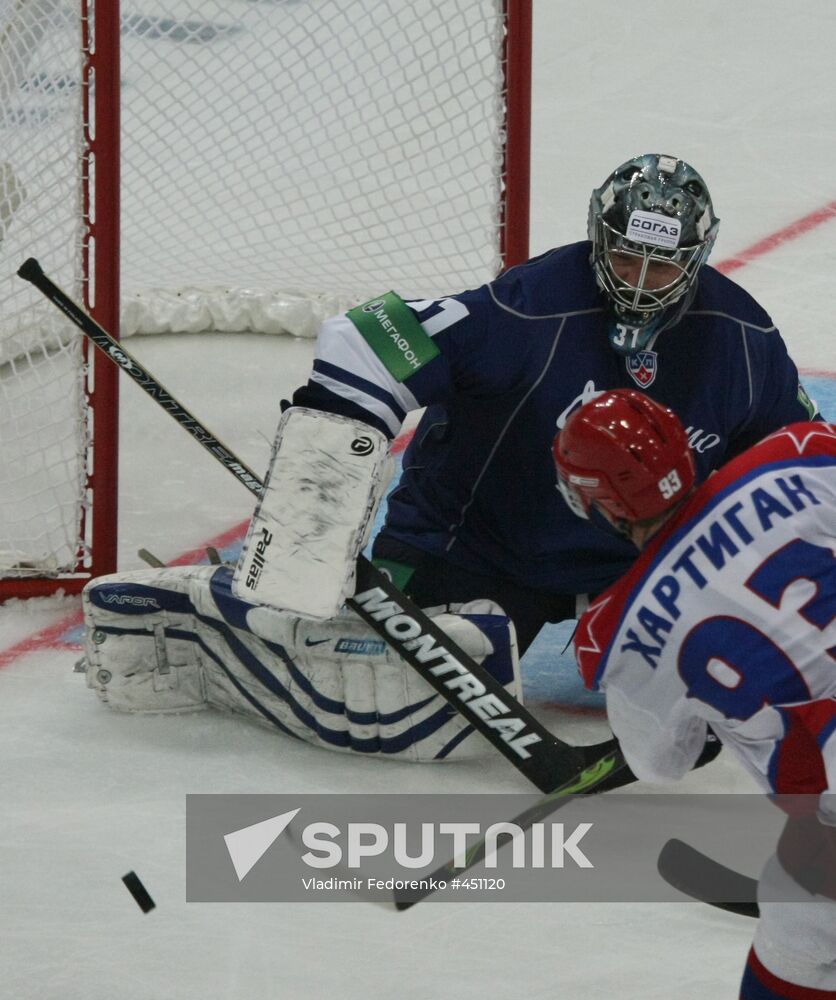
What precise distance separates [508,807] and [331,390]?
694 mm

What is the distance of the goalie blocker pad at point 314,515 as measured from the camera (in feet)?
8.21

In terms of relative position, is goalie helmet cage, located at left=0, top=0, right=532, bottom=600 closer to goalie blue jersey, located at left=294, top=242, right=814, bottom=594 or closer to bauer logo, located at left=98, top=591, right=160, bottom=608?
bauer logo, located at left=98, top=591, right=160, bottom=608

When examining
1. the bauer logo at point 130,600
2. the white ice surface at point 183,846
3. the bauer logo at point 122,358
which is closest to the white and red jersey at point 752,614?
the white ice surface at point 183,846

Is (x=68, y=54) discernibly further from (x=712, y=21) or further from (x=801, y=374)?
(x=712, y=21)

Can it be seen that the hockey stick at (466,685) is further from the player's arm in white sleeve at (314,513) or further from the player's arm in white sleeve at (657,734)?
the player's arm in white sleeve at (657,734)

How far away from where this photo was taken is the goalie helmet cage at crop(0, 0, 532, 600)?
3.06 meters

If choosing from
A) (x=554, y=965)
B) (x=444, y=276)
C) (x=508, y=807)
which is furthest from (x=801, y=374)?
(x=554, y=965)

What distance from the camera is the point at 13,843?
8.44 ft

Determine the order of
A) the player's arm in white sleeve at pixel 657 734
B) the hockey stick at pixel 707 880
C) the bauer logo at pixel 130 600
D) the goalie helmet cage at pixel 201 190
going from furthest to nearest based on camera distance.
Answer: the goalie helmet cage at pixel 201 190
the bauer logo at pixel 130 600
the hockey stick at pixel 707 880
the player's arm in white sleeve at pixel 657 734

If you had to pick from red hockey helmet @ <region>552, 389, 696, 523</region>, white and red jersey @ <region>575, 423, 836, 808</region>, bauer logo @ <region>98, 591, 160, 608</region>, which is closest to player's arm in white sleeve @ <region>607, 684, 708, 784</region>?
white and red jersey @ <region>575, 423, 836, 808</region>

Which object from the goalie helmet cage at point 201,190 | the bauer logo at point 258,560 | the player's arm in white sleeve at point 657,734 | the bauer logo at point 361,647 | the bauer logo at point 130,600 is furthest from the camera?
the goalie helmet cage at point 201,190

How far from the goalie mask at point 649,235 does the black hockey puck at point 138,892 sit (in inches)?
42.7

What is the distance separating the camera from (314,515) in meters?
2.50

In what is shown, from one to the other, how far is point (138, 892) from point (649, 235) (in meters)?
1.18
